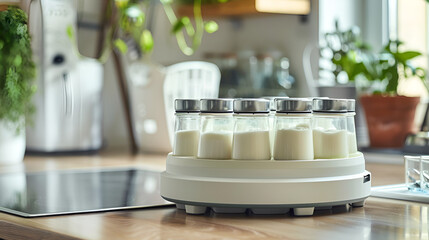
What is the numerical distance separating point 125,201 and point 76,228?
0.22 meters

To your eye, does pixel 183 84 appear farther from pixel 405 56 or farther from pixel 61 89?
pixel 405 56

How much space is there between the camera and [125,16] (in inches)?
82.2

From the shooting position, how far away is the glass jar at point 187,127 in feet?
2.77

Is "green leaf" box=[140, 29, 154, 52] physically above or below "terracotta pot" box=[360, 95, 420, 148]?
above

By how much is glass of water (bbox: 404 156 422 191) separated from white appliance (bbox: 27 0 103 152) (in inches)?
45.9

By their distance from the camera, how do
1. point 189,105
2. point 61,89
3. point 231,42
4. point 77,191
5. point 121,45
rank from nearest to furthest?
point 189,105, point 77,191, point 61,89, point 121,45, point 231,42

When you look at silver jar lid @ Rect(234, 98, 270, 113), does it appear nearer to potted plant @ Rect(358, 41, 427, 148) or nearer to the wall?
potted plant @ Rect(358, 41, 427, 148)

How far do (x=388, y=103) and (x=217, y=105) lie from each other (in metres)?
0.99

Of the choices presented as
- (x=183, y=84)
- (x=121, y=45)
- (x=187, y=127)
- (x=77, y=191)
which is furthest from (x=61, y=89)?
(x=187, y=127)

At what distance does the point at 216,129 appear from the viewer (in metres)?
0.82

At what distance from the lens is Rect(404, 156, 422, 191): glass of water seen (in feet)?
3.14

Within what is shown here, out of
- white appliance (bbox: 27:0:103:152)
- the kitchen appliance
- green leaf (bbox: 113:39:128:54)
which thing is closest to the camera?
the kitchen appliance

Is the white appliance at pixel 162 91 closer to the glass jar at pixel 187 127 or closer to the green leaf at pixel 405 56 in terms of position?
the green leaf at pixel 405 56

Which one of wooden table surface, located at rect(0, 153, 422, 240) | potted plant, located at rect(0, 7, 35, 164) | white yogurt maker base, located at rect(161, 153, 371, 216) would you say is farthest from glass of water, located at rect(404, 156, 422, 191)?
potted plant, located at rect(0, 7, 35, 164)
